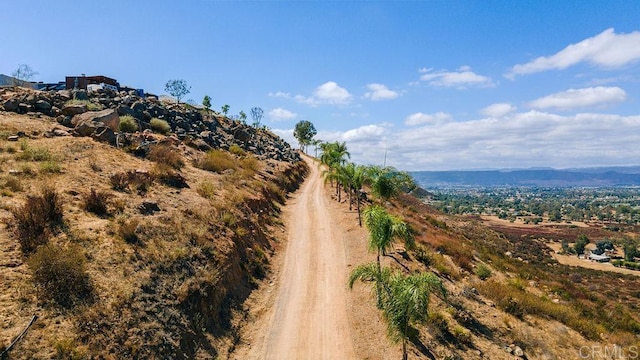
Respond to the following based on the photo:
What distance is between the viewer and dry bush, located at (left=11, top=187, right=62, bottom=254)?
12.3 meters

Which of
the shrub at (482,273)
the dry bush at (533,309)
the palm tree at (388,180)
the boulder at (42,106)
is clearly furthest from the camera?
the boulder at (42,106)

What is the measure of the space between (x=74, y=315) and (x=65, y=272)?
1.57 metres

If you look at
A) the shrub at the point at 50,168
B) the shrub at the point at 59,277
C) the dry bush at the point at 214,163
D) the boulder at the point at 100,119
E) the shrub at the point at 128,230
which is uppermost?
the boulder at the point at 100,119

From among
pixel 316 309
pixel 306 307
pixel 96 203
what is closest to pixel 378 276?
pixel 316 309

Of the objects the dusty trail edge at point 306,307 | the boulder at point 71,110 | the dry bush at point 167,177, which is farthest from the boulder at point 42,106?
the dusty trail edge at point 306,307

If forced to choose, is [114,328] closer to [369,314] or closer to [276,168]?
[369,314]

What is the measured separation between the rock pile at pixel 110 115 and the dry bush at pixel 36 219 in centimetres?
1406

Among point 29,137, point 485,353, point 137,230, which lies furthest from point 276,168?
point 485,353

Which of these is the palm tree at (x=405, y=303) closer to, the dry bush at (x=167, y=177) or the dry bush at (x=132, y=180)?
the dry bush at (x=132, y=180)

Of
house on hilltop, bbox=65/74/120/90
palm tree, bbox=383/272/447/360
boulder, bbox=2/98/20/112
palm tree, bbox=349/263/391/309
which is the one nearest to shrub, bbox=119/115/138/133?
boulder, bbox=2/98/20/112

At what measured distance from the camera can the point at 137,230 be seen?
15.7 metres

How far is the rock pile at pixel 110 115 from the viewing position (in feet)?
92.4

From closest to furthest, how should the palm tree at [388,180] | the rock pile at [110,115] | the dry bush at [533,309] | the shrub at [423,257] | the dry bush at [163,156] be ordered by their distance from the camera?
1. the dry bush at [533,309]
2. the shrub at [423,257]
3. the palm tree at [388,180]
4. the dry bush at [163,156]
5. the rock pile at [110,115]

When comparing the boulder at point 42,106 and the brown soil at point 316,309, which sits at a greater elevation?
the boulder at point 42,106
